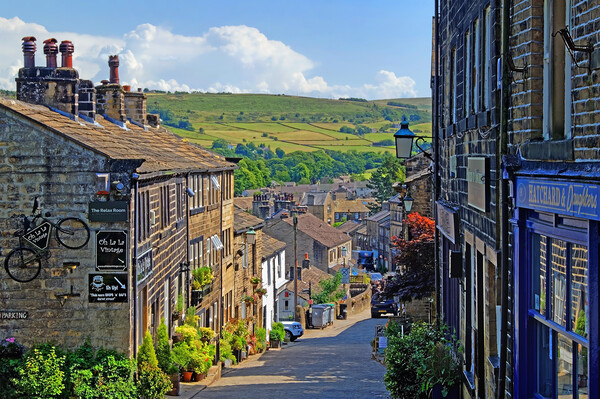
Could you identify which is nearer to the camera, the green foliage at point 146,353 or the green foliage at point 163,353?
the green foliage at point 146,353

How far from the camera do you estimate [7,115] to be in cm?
1766

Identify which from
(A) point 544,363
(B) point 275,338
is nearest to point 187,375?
(A) point 544,363

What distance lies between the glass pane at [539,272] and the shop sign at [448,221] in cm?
576

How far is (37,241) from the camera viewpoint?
17.8 m

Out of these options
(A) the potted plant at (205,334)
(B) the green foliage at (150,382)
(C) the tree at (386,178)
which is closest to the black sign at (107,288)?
(B) the green foliage at (150,382)

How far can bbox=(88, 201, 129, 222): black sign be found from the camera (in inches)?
699

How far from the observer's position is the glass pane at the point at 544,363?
8.05 meters

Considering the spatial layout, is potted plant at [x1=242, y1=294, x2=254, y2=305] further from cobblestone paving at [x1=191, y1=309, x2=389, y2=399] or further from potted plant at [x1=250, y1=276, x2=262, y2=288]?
cobblestone paving at [x1=191, y1=309, x2=389, y2=399]

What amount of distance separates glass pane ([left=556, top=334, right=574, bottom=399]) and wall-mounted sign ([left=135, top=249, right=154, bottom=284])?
1187 cm

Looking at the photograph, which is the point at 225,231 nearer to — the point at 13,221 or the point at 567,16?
the point at 13,221

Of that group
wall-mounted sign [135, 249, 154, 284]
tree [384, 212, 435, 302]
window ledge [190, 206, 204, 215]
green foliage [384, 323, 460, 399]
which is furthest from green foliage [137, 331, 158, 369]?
window ledge [190, 206, 204, 215]

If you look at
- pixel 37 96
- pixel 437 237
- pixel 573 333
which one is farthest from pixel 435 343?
pixel 37 96

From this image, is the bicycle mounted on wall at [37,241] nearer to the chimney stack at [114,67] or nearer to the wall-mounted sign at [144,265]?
the wall-mounted sign at [144,265]

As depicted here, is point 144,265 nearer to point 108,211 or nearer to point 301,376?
point 108,211
